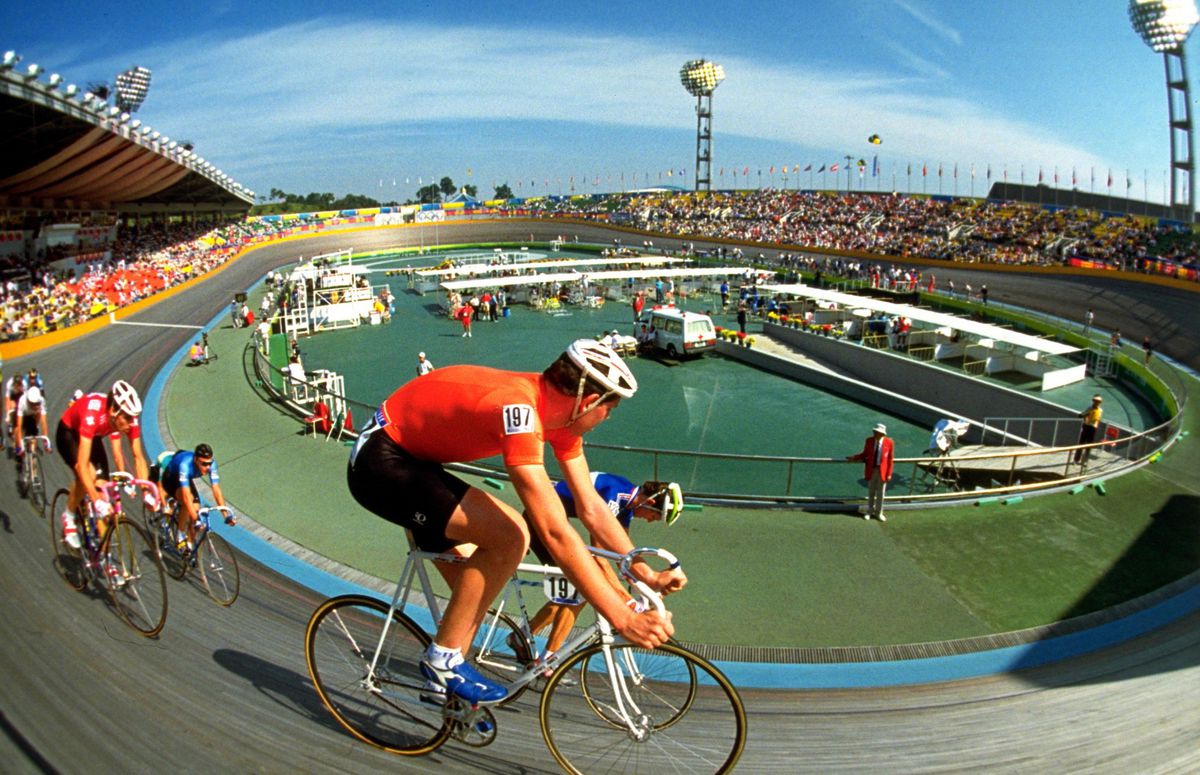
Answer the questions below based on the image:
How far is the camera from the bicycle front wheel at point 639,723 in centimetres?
358

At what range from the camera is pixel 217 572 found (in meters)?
6.40

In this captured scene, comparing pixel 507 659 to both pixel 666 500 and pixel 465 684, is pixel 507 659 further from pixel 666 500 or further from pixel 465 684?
pixel 666 500

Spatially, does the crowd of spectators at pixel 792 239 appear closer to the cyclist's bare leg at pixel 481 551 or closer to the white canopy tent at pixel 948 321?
the white canopy tent at pixel 948 321

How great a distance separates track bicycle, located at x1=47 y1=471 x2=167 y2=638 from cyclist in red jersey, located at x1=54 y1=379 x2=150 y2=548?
11 cm

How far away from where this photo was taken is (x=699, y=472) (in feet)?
30.1

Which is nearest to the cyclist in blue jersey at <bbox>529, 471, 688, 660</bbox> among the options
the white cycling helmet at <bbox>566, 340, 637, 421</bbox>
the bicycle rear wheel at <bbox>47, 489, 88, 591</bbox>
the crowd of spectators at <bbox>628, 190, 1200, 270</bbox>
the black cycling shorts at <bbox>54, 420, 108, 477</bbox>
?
the white cycling helmet at <bbox>566, 340, 637, 421</bbox>

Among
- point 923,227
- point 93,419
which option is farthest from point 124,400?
point 923,227

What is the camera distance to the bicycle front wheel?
11.7 feet

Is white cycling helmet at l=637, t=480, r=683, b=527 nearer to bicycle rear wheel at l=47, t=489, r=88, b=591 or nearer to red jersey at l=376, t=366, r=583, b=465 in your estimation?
red jersey at l=376, t=366, r=583, b=465

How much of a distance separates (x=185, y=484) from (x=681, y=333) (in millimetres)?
17549

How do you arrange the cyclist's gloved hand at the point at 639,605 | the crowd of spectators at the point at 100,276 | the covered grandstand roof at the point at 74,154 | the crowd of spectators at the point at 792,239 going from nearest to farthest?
1. the cyclist's gloved hand at the point at 639,605
2. the crowd of spectators at the point at 100,276
3. the covered grandstand roof at the point at 74,154
4. the crowd of spectators at the point at 792,239

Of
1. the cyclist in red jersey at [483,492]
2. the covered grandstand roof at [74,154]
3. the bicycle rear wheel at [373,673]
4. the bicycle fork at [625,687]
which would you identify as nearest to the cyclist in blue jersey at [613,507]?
the bicycle fork at [625,687]

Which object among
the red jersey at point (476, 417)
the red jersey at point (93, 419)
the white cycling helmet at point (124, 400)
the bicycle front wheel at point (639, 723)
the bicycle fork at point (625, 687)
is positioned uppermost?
the red jersey at point (476, 417)

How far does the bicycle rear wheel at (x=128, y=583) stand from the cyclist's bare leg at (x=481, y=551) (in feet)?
12.2
